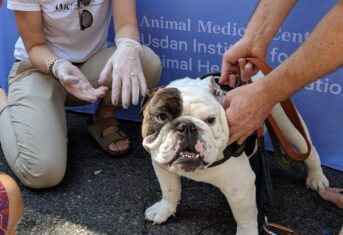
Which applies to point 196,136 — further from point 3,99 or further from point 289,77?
point 3,99

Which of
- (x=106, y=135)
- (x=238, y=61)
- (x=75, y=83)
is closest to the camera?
(x=238, y=61)

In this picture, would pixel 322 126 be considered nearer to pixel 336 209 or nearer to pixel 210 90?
pixel 336 209

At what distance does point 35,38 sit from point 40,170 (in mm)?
467

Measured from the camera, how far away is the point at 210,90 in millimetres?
1179

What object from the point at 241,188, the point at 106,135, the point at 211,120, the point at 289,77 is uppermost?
the point at 289,77

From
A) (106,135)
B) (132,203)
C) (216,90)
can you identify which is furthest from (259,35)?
(106,135)

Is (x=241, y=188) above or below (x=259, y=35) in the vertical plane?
below

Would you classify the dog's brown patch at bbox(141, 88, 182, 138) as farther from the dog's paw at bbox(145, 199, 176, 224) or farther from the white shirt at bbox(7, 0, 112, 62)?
the white shirt at bbox(7, 0, 112, 62)

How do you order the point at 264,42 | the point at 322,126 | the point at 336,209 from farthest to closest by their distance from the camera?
the point at 322,126 → the point at 336,209 → the point at 264,42

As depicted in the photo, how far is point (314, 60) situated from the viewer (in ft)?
3.43

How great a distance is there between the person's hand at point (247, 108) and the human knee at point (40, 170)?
2.44 feet

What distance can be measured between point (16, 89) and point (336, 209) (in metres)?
1.21

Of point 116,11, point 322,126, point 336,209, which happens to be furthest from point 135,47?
point 336,209

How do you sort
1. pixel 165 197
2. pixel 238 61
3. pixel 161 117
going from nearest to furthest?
pixel 161 117 < pixel 238 61 < pixel 165 197
